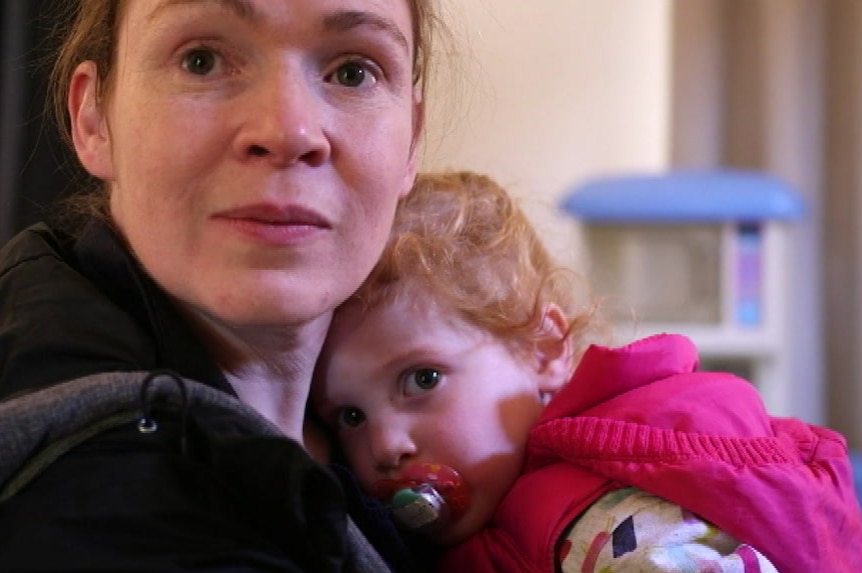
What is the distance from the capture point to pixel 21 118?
1.46 meters

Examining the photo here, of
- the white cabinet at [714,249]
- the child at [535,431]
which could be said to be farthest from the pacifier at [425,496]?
the white cabinet at [714,249]

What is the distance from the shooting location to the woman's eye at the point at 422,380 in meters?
1.00

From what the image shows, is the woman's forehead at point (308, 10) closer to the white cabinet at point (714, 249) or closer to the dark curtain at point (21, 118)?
the dark curtain at point (21, 118)

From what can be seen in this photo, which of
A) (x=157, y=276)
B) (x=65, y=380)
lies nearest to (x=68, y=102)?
(x=157, y=276)

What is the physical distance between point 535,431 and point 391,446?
0.43 ft

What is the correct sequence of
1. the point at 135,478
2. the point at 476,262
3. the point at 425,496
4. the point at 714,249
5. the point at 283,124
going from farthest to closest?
the point at 714,249, the point at 476,262, the point at 425,496, the point at 283,124, the point at 135,478

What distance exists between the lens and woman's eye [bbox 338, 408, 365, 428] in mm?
1023

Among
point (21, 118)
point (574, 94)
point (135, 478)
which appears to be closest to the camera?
point (135, 478)

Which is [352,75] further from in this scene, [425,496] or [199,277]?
[425,496]

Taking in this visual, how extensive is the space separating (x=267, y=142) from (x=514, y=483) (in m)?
0.42

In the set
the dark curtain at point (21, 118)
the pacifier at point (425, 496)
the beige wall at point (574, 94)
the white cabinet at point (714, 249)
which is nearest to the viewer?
the pacifier at point (425, 496)

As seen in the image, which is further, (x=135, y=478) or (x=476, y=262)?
(x=476, y=262)

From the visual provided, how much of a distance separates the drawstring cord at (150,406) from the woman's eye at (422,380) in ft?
1.26

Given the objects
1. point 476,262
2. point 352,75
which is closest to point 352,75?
point 352,75
